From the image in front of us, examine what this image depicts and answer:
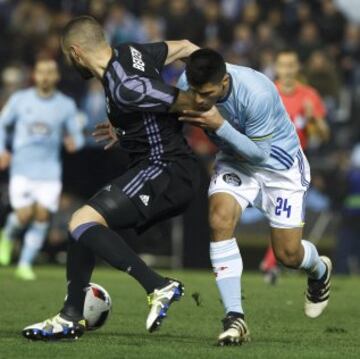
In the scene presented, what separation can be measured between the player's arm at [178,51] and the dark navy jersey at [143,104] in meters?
0.05

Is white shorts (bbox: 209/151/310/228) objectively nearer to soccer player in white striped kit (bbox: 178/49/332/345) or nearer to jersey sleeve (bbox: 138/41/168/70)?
soccer player in white striped kit (bbox: 178/49/332/345)

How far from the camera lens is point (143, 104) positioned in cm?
820

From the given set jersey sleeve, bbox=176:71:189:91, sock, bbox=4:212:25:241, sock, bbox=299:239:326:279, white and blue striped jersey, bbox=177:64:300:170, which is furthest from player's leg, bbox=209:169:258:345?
sock, bbox=4:212:25:241

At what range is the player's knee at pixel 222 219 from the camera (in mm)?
8859

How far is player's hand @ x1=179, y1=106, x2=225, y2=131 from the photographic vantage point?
817cm

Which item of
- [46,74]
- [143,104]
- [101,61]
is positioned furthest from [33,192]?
[143,104]

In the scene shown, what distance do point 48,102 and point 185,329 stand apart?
7.22 metres

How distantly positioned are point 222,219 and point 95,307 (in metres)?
1.06

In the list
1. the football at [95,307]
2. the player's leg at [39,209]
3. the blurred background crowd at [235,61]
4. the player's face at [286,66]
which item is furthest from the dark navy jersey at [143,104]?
the blurred background crowd at [235,61]

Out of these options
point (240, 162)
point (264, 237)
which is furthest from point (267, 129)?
point (264, 237)

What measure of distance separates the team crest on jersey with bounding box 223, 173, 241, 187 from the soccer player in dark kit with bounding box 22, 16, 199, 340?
0.39 m

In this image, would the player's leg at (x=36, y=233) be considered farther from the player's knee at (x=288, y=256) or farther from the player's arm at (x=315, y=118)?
the player's knee at (x=288, y=256)

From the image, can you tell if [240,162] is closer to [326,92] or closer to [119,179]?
[119,179]

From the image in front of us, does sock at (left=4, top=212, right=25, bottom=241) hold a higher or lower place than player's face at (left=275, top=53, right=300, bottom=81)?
lower
